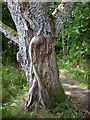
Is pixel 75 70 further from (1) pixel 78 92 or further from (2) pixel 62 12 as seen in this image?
(2) pixel 62 12

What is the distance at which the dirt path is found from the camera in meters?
2.79

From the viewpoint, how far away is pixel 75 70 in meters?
4.84

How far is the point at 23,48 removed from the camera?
2271 millimetres

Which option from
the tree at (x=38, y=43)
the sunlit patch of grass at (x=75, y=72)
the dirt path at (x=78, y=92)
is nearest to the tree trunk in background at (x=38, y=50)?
the tree at (x=38, y=43)

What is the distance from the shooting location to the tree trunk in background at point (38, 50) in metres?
2.00

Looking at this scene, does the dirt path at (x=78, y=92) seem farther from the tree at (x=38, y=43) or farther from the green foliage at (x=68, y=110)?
the tree at (x=38, y=43)

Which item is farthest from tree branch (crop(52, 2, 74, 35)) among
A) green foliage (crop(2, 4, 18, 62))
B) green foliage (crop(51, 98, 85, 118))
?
green foliage (crop(2, 4, 18, 62))

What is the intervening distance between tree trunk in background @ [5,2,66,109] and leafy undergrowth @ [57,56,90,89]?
74.0 inches

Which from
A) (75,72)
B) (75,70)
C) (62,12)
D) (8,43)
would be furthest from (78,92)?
(8,43)

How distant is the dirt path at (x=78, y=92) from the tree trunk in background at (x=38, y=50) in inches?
25.9

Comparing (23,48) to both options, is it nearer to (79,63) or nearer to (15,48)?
(79,63)

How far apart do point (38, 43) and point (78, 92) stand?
2.25 metres

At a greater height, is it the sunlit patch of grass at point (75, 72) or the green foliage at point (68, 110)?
the sunlit patch of grass at point (75, 72)

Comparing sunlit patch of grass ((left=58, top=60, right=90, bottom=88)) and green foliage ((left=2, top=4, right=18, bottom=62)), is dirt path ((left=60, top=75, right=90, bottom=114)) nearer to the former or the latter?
sunlit patch of grass ((left=58, top=60, right=90, bottom=88))
